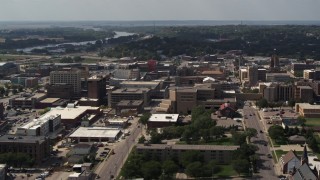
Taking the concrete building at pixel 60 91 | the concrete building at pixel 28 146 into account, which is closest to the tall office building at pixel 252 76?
the concrete building at pixel 60 91

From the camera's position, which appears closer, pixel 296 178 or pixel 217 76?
pixel 296 178

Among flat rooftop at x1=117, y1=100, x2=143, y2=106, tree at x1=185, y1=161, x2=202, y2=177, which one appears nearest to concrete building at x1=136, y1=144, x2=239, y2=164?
tree at x1=185, y1=161, x2=202, y2=177

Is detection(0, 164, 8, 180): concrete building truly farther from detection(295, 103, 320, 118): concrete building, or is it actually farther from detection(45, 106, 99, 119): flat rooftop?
detection(295, 103, 320, 118): concrete building

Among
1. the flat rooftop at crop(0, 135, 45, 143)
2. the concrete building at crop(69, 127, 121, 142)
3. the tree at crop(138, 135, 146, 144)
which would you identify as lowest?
the concrete building at crop(69, 127, 121, 142)

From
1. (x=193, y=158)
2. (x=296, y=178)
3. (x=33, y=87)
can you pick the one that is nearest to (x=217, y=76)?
(x=33, y=87)

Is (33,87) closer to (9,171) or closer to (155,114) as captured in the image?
(155,114)

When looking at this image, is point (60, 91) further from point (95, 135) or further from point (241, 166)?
point (241, 166)
